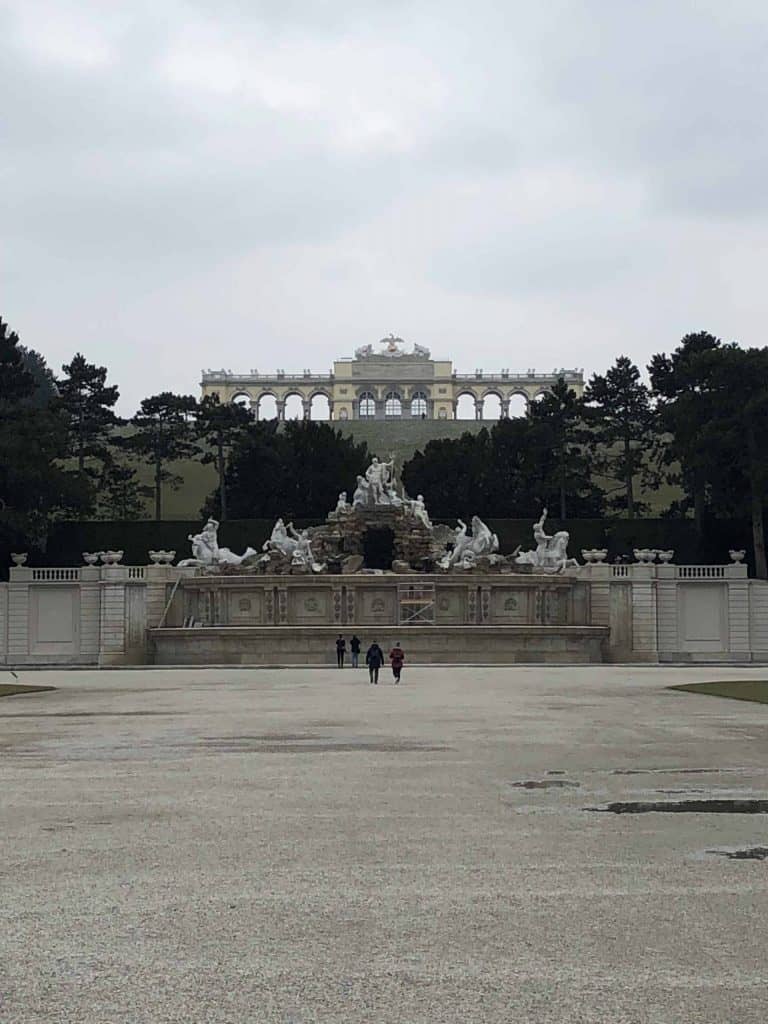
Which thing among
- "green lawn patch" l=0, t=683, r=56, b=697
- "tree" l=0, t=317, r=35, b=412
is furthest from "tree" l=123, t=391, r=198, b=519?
"green lawn patch" l=0, t=683, r=56, b=697

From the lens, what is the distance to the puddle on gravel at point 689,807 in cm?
1201

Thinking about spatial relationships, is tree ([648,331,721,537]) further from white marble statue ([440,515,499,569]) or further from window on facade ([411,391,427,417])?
window on facade ([411,391,427,417])

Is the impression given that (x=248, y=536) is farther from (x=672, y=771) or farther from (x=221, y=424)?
(x=672, y=771)

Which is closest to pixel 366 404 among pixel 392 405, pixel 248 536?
pixel 392 405

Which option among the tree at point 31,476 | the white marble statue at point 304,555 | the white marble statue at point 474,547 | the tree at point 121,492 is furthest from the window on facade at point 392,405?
the white marble statue at point 474,547

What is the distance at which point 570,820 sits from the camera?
37.9ft

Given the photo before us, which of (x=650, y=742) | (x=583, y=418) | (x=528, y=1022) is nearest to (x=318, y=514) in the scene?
(x=583, y=418)

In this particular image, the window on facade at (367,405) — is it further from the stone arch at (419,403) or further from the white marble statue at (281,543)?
the white marble statue at (281,543)

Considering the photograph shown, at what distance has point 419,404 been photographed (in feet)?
473

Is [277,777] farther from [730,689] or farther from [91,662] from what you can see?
[91,662]

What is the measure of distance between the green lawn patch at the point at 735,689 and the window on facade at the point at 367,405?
115 meters

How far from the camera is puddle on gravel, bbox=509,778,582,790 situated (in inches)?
535

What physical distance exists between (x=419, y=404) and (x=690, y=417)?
290 feet

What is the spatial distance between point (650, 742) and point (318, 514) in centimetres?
5703
